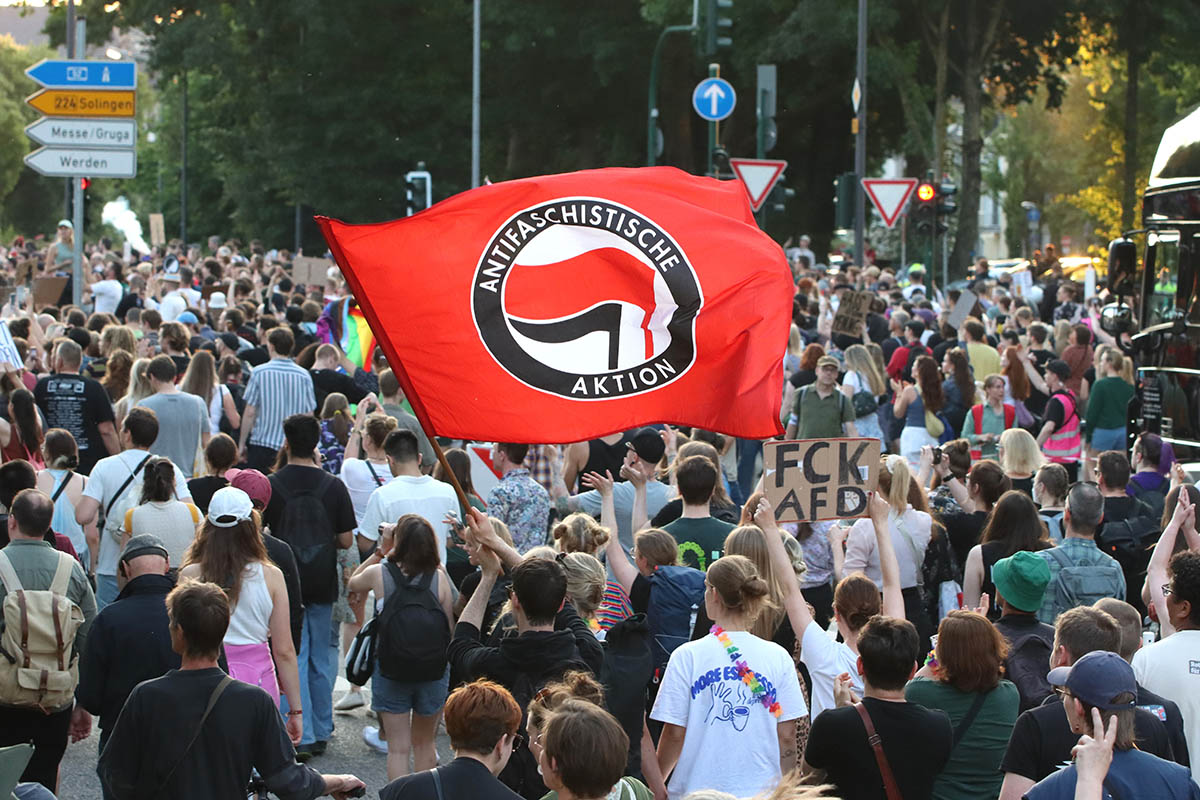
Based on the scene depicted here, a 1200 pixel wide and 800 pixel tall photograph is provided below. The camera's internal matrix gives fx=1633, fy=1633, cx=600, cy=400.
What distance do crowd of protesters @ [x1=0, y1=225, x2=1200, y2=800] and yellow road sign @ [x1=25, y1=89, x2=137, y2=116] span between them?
4.71 m

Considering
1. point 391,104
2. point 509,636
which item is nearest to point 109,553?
point 509,636

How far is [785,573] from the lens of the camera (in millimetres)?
5953

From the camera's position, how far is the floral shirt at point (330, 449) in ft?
38.7

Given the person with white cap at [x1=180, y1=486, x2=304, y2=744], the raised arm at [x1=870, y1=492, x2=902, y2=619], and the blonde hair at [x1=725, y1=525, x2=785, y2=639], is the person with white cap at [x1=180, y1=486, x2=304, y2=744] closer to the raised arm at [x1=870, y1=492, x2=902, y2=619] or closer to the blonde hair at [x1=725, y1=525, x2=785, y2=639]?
the blonde hair at [x1=725, y1=525, x2=785, y2=639]

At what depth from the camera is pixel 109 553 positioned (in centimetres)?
840

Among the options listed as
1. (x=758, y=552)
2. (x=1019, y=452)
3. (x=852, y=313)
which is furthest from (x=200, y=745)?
(x=852, y=313)

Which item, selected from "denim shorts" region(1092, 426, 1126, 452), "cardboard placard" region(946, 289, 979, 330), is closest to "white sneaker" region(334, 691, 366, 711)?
"denim shorts" region(1092, 426, 1126, 452)

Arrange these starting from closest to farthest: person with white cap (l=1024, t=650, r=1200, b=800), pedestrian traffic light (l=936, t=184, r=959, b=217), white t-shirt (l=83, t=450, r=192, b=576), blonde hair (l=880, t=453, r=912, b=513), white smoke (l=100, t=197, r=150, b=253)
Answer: person with white cap (l=1024, t=650, r=1200, b=800) → blonde hair (l=880, t=453, r=912, b=513) → white t-shirt (l=83, t=450, r=192, b=576) → pedestrian traffic light (l=936, t=184, r=959, b=217) → white smoke (l=100, t=197, r=150, b=253)

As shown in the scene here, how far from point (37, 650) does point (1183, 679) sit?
14.0ft

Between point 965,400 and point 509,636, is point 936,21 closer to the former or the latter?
point 965,400

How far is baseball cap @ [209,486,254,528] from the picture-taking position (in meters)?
6.62

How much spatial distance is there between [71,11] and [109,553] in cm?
1985

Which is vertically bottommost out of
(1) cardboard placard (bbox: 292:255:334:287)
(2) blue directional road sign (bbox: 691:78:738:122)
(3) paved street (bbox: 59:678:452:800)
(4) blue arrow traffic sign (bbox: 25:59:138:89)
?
(3) paved street (bbox: 59:678:452:800)

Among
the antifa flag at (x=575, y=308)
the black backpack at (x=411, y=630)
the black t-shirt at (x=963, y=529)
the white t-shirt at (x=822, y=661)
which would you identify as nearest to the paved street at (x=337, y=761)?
the black backpack at (x=411, y=630)
